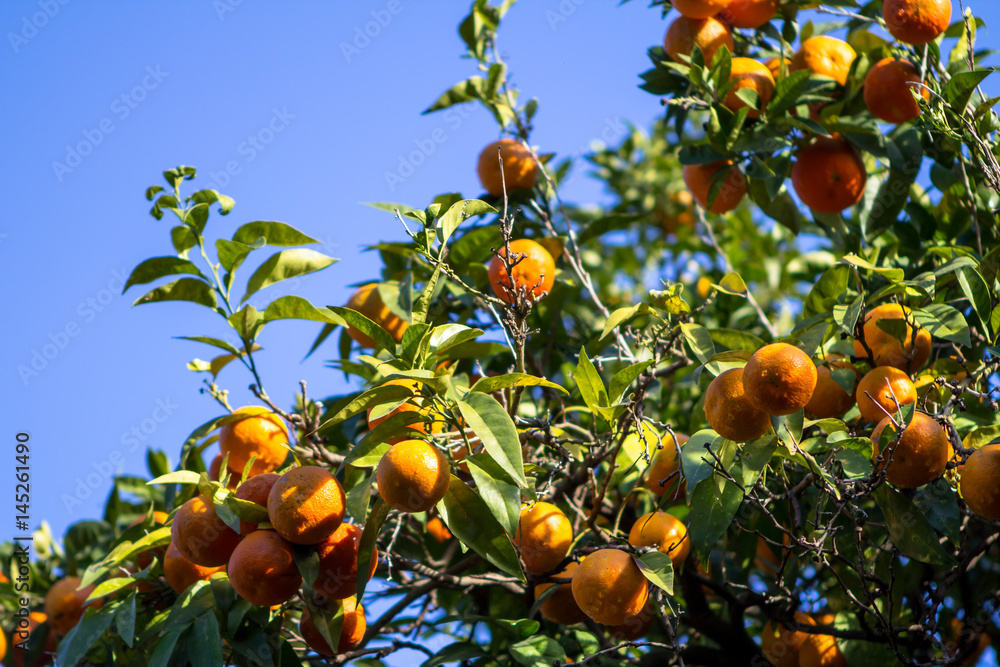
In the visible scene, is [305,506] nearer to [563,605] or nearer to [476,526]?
[476,526]

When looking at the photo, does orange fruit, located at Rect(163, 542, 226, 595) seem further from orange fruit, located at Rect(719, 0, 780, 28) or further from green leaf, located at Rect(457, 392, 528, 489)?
orange fruit, located at Rect(719, 0, 780, 28)

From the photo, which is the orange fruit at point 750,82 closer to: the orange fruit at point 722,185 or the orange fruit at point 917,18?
the orange fruit at point 722,185

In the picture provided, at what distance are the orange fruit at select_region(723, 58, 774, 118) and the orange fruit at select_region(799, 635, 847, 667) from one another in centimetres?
129

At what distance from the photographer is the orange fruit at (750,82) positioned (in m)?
2.02

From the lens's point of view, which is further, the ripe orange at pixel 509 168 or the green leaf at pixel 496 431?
the ripe orange at pixel 509 168

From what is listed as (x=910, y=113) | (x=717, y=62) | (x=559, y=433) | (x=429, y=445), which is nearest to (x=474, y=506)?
(x=429, y=445)

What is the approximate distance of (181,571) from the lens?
5.40ft

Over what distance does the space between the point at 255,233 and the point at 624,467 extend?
1.07 m

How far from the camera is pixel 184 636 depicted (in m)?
1.51

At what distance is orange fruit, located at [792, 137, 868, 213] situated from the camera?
207 centimetres

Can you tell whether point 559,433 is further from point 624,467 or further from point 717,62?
point 717,62

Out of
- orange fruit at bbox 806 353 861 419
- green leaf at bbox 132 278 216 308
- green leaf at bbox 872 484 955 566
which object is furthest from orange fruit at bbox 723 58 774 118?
green leaf at bbox 132 278 216 308

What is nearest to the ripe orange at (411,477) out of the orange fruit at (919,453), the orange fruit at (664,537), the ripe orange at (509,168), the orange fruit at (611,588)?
the orange fruit at (611,588)

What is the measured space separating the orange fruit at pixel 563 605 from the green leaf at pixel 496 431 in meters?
0.61
